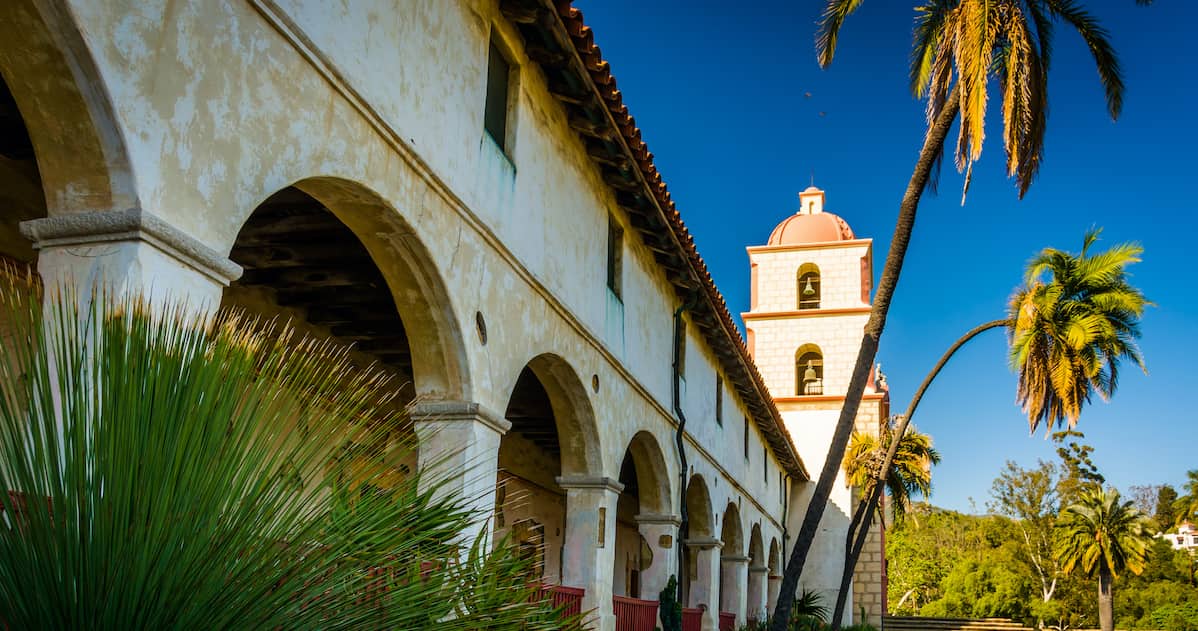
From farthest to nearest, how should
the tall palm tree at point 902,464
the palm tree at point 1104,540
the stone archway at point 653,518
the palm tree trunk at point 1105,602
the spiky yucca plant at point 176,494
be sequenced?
the palm tree at point 1104,540, the palm tree trunk at point 1105,602, the tall palm tree at point 902,464, the stone archway at point 653,518, the spiky yucca plant at point 176,494

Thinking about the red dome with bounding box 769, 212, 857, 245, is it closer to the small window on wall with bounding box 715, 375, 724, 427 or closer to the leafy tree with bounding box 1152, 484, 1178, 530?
the small window on wall with bounding box 715, 375, 724, 427

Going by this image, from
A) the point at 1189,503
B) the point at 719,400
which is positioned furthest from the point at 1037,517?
the point at 719,400

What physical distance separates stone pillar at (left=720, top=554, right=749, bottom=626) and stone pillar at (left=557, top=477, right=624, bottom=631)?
10.9 meters

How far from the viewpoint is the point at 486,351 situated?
934 cm

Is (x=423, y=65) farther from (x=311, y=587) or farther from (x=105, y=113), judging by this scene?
(x=311, y=587)

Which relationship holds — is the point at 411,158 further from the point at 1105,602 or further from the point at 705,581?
the point at 1105,602

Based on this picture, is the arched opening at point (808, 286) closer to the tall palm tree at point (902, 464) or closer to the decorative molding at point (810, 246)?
the decorative molding at point (810, 246)

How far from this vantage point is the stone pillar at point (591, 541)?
12141 mm

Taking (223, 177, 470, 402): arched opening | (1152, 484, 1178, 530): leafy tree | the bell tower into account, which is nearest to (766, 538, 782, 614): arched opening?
the bell tower

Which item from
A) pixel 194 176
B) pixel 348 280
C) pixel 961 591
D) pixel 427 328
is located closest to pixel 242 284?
pixel 348 280

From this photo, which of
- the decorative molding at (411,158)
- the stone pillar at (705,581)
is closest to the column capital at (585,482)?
the decorative molding at (411,158)

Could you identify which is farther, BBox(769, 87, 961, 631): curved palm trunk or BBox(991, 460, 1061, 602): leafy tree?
BBox(991, 460, 1061, 602): leafy tree

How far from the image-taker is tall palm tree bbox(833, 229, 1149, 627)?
82.8 ft

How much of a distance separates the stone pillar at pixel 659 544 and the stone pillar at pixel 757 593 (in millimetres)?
11042
